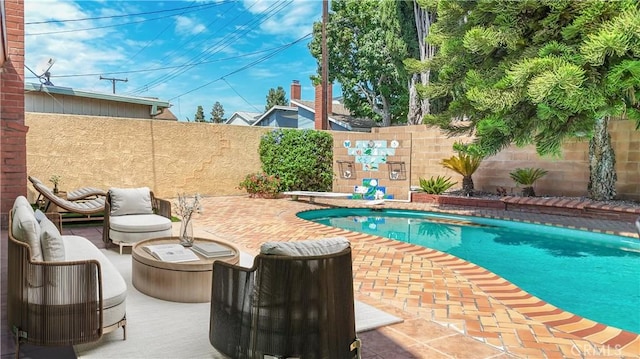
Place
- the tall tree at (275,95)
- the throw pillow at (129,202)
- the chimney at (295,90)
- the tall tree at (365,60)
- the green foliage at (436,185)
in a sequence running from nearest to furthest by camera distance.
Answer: the throw pillow at (129,202)
the green foliage at (436,185)
the tall tree at (365,60)
the chimney at (295,90)
the tall tree at (275,95)

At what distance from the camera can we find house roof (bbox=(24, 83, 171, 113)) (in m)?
12.0

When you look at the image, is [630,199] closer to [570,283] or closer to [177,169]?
[570,283]

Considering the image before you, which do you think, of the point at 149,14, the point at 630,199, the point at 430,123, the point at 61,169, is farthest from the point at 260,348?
the point at 149,14

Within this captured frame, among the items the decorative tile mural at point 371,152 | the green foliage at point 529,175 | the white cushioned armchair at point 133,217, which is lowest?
the white cushioned armchair at point 133,217

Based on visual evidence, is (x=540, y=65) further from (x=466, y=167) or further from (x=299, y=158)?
(x=299, y=158)

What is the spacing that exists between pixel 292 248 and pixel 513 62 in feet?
23.4

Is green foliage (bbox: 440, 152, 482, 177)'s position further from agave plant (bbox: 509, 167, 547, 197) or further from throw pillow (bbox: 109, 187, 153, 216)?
throw pillow (bbox: 109, 187, 153, 216)

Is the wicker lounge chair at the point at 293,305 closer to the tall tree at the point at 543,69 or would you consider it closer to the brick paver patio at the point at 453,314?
the brick paver patio at the point at 453,314

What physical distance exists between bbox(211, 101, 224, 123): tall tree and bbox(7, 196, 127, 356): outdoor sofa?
5885 centimetres

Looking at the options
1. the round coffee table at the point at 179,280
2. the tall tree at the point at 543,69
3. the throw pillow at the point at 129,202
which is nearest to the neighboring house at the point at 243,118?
the tall tree at the point at 543,69

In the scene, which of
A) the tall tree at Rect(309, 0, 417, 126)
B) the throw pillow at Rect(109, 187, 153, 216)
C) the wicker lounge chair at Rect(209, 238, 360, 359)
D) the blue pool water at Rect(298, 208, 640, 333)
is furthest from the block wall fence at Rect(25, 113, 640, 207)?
the tall tree at Rect(309, 0, 417, 126)

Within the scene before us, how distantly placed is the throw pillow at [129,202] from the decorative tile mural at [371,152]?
748 centimetres

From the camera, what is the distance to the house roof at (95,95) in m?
12.0

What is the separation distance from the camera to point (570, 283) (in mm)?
5199
